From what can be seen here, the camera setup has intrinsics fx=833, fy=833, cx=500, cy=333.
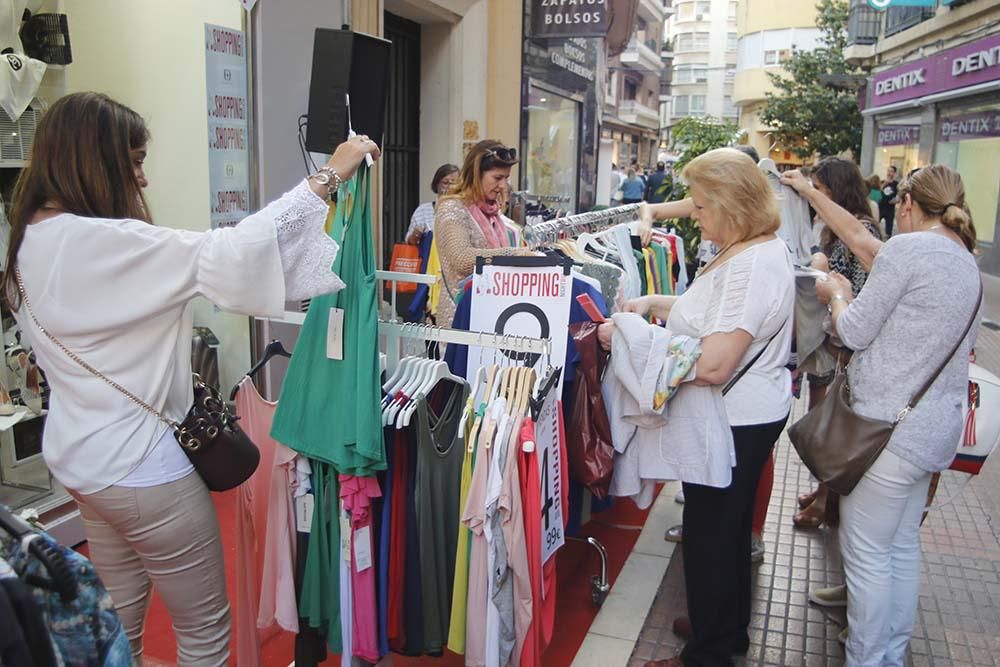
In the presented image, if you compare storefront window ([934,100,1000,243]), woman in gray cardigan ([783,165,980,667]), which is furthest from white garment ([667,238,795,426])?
storefront window ([934,100,1000,243])

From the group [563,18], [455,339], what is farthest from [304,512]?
[563,18]

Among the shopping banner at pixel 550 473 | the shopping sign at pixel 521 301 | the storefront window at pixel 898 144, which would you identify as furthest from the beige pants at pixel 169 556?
the storefront window at pixel 898 144

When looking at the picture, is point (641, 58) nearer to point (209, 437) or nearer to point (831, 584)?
point (831, 584)

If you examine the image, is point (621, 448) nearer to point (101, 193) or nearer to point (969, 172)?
point (101, 193)

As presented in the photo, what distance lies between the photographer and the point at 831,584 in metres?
3.98

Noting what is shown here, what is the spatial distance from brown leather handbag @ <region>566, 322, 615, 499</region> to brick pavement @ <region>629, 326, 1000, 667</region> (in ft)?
2.66

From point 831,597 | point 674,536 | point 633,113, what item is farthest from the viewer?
point 633,113

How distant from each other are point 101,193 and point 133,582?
106 centimetres

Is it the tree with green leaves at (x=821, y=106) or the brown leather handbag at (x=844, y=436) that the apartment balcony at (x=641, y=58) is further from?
the brown leather handbag at (x=844, y=436)

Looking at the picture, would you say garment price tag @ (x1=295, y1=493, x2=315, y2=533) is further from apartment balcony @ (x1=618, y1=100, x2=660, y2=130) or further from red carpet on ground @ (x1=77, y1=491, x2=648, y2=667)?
apartment balcony @ (x1=618, y1=100, x2=660, y2=130)

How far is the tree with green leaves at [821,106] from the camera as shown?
94.5ft

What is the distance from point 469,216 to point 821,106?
2786 centimetres

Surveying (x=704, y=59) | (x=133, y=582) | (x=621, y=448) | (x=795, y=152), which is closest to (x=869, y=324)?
(x=621, y=448)

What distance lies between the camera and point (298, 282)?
2105mm
